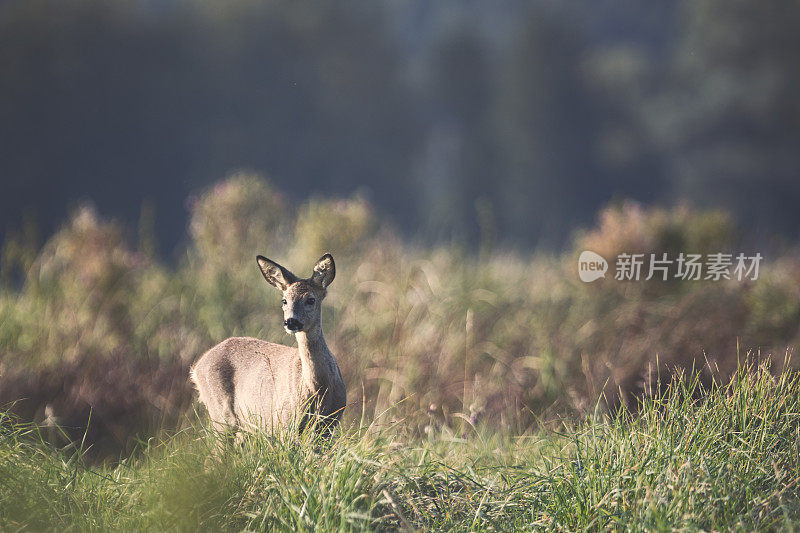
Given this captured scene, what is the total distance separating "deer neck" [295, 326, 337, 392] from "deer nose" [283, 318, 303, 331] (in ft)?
0.94

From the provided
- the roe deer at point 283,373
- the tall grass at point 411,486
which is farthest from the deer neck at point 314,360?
the tall grass at point 411,486

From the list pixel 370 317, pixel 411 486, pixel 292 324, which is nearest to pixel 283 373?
pixel 292 324

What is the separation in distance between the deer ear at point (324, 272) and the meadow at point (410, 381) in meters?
0.72

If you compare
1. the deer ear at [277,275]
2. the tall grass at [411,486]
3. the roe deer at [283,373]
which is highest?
the deer ear at [277,275]

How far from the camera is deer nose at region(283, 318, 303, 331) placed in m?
2.83

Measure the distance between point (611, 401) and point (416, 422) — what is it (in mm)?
2203

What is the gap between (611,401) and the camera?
6406 mm

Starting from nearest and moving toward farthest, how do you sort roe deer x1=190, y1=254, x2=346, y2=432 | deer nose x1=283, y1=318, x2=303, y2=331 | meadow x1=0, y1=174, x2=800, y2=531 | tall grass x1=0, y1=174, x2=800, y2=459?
1. deer nose x1=283, y1=318, x2=303, y2=331
2. roe deer x1=190, y1=254, x2=346, y2=432
3. meadow x1=0, y1=174, x2=800, y2=531
4. tall grass x1=0, y1=174, x2=800, y2=459

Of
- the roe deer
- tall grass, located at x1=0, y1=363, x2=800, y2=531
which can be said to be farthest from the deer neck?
tall grass, located at x1=0, y1=363, x2=800, y2=531

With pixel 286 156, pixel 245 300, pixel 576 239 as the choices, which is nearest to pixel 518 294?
pixel 576 239

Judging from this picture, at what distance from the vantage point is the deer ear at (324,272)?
9.40 feet

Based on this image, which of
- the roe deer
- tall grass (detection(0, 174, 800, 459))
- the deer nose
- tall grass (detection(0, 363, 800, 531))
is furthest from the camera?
tall grass (detection(0, 174, 800, 459))

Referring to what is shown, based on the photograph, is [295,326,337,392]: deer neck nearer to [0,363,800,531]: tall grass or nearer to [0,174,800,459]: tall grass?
[0,363,800,531]: tall grass

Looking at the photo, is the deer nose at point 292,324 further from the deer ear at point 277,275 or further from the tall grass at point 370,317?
the tall grass at point 370,317
